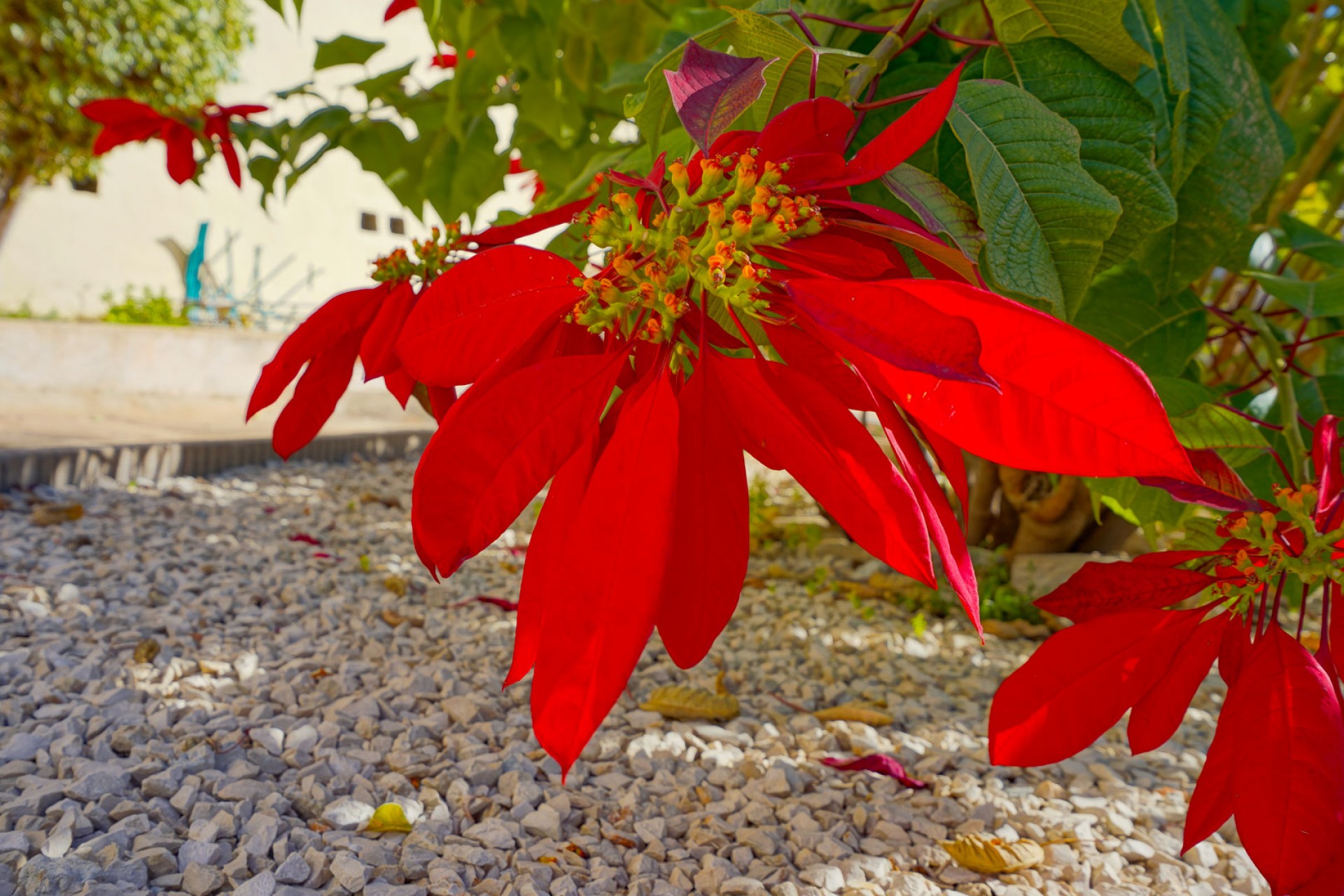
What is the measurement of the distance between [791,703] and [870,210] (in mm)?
1094

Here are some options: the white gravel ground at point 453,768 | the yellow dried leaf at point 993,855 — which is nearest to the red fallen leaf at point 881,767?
the white gravel ground at point 453,768

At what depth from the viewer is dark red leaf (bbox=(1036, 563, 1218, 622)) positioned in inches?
15.6

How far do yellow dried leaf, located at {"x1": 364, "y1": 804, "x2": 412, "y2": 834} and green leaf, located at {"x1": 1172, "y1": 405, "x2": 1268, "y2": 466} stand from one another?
711 mm

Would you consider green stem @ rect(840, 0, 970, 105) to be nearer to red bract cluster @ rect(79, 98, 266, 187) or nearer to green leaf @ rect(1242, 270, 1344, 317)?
green leaf @ rect(1242, 270, 1344, 317)

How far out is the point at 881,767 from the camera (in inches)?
40.2

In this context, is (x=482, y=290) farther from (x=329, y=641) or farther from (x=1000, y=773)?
(x=329, y=641)

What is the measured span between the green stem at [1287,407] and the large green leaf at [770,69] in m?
0.32

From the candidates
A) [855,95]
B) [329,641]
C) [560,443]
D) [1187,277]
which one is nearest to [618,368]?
[560,443]

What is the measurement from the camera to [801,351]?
0.29 meters

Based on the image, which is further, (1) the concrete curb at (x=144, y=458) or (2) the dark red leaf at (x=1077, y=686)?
(1) the concrete curb at (x=144, y=458)

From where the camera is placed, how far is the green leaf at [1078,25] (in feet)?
1.47

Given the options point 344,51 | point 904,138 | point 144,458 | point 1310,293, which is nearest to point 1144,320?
point 1310,293

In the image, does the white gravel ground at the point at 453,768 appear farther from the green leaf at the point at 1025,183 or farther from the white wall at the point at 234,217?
the white wall at the point at 234,217

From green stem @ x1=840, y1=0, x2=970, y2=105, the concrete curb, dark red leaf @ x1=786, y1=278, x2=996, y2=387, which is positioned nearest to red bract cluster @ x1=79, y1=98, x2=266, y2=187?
green stem @ x1=840, y1=0, x2=970, y2=105
